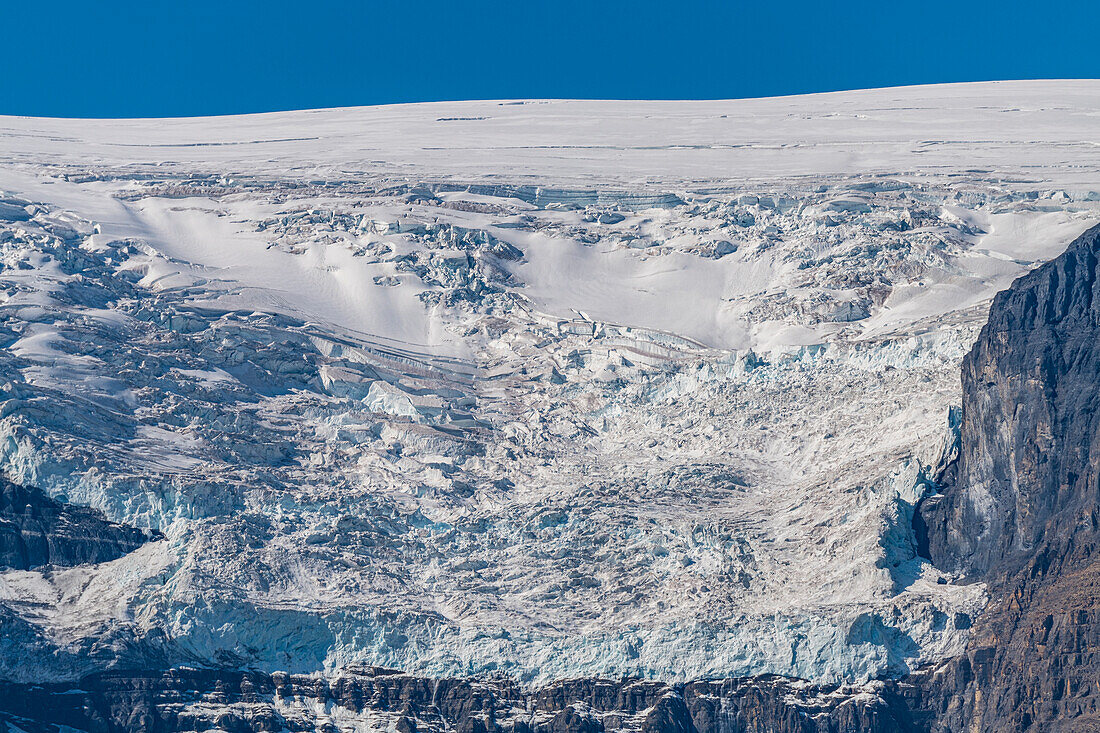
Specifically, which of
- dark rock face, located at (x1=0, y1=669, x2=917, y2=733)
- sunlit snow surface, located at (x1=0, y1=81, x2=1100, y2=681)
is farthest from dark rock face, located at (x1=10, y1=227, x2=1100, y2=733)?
sunlit snow surface, located at (x1=0, y1=81, x2=1100, y2=681)

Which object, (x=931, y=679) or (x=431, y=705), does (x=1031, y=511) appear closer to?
(x=931, y=679)

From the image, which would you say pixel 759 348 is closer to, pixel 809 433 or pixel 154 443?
pixel 809 433

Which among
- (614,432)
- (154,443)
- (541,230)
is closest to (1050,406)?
(614,432)

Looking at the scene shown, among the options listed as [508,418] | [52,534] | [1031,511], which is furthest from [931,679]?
[52,534]

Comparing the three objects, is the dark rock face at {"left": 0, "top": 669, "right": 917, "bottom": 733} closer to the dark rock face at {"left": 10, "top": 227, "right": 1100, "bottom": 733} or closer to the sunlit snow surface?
the dark rock face at {"left": 10, "top": 227, "right": 1100, "bottom": 733}

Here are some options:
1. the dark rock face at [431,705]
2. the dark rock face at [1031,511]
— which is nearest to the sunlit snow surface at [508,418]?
the dark rock face at [431,705]

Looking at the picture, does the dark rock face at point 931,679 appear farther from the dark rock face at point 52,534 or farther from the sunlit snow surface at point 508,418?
the sunlit snow surface at point 508,418
